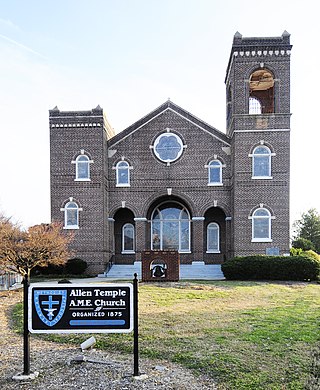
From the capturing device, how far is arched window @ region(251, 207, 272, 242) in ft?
77.1

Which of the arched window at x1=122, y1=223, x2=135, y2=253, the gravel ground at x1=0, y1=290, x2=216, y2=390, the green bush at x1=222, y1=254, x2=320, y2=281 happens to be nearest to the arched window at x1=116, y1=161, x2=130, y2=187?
the arched window at x1=122, y1=223, x2=135, y2=253

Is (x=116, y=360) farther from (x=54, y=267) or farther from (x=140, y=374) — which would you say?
(x=54, y=267)

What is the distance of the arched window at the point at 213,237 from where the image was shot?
85.2ft

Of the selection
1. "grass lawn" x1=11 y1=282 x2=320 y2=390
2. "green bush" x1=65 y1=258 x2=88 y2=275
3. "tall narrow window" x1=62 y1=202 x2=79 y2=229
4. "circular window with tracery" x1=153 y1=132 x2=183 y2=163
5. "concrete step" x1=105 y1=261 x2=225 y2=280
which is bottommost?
"concrete step" x1=105 y1=261 x2=225 y2=280

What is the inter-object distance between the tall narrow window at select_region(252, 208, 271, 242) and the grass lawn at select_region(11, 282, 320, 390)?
9.64 meters

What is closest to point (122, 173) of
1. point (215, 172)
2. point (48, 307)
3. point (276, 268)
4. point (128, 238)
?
point (128, 238)

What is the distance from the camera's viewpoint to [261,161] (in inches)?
942

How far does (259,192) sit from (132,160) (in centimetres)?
837

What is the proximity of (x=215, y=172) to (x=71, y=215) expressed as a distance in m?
9.67

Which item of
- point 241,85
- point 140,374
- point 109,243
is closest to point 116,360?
point 140,374

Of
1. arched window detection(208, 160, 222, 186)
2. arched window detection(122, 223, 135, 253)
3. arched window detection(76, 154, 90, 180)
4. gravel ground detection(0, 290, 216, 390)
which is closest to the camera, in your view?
gravel ground detection(0, 290, 216, 390)

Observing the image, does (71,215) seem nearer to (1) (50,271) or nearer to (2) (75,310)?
(1) (50,271)

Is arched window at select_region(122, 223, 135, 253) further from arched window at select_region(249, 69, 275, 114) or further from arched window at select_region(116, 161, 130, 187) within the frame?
arched window at select_region(249, 69, 275, 114)

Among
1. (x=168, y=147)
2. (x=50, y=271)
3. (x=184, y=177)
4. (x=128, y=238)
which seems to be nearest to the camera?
(x=50, y=271)
